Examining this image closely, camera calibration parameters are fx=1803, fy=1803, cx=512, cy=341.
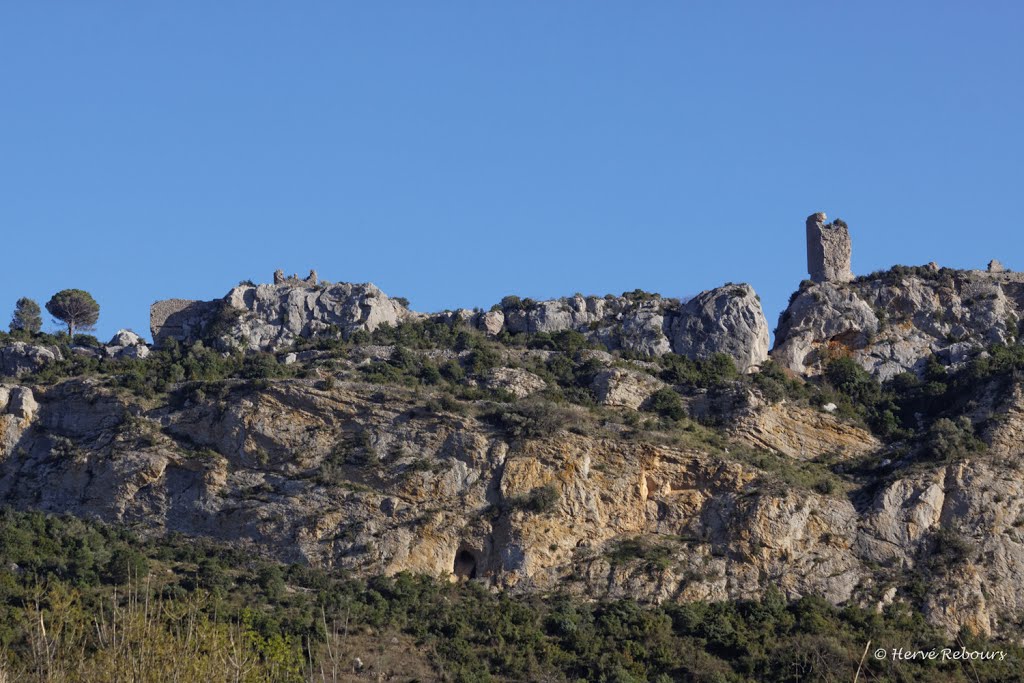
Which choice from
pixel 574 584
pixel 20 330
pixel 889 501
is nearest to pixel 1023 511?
pixel 889 501

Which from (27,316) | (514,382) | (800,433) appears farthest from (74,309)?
(800,433)

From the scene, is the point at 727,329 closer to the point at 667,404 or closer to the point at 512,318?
the point at 667,404

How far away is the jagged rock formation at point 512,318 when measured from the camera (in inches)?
2489

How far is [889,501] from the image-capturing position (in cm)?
5256

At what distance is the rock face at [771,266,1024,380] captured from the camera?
63.6 metres

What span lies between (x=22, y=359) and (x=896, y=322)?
30833 millimetres

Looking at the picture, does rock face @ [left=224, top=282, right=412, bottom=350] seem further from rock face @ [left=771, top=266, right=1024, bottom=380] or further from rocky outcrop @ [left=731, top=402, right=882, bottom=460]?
rocky outcrop @ [left=731, top=402, right=882, bottom=460]

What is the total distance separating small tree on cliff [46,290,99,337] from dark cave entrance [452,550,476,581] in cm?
2644

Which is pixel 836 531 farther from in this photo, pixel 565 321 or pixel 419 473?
pixel 565 321

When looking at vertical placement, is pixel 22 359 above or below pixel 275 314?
below

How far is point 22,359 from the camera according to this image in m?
61.9

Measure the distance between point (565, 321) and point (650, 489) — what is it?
42.5 feet

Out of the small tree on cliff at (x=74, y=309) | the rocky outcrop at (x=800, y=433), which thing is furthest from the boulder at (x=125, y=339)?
the rocky outcrop at (x=800, y=433)

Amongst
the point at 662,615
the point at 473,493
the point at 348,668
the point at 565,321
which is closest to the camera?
the point at 348,668
